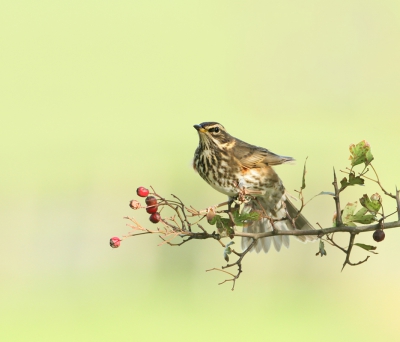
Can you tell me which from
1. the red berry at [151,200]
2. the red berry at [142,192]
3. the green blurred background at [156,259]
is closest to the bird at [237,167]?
the red berry at [142,192]

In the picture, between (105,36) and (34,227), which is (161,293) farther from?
(105,36)

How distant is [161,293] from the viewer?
20.0 m

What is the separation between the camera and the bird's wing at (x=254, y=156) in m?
4.11

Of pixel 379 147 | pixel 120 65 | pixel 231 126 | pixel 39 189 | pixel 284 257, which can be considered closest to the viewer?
pixel 284 257

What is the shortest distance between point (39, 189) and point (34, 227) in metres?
2.29

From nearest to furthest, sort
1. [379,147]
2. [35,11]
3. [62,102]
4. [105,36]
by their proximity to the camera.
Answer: [379,147] → [62,102] → [105,36] → [35,11]

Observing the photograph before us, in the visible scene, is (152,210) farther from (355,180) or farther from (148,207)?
(355,180)

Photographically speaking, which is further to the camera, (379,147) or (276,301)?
(379,147)

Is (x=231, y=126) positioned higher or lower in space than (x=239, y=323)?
higher

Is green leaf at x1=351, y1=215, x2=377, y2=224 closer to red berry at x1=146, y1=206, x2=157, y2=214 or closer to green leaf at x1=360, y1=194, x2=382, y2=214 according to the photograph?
green leaf at x1=360, y1=194, x2=382, y2=214

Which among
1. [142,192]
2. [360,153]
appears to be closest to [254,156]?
[142,192]

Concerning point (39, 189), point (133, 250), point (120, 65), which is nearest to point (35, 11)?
point (120, 65)

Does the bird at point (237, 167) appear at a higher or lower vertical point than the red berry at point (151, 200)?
higher

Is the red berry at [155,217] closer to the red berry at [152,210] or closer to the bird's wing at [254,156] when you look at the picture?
the red berry at [152,210]
